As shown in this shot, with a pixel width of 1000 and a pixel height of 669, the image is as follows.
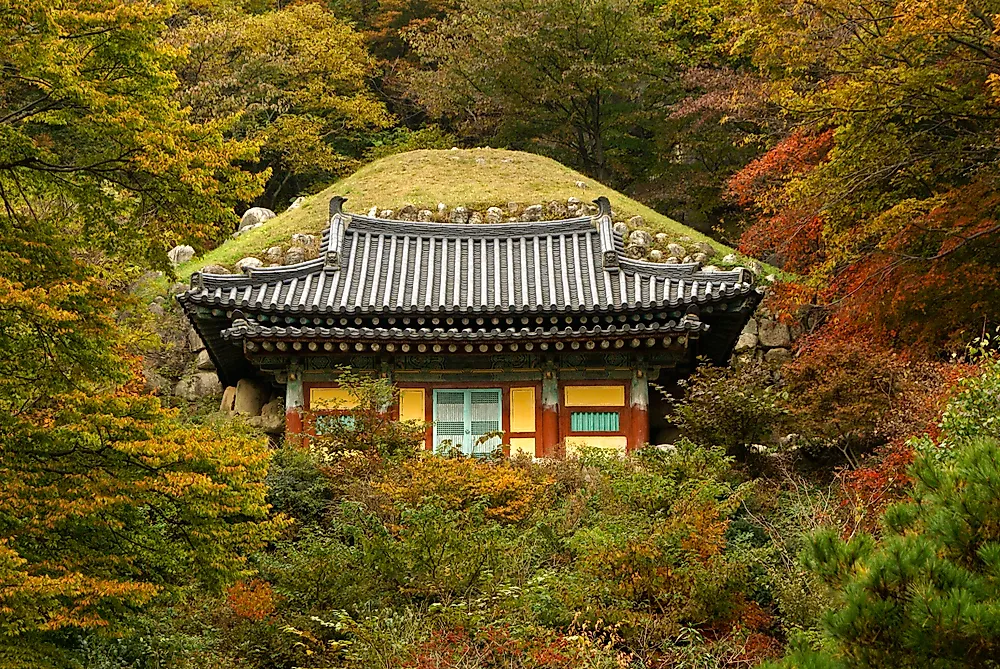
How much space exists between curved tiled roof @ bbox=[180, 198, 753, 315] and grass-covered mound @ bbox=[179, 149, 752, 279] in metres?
6.66

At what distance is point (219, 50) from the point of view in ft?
103

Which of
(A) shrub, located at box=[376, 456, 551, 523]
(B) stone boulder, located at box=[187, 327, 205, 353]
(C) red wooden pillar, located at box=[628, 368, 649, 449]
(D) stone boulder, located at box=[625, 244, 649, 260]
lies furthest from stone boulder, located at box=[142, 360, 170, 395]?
(D) stone boulder, located at box=[625, 244, 649, 260]

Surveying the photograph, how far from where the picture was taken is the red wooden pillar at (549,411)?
1683 centimetres

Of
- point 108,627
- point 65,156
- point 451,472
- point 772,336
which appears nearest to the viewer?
point 108,627

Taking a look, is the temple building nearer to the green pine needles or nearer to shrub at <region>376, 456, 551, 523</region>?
shrub at <region>376, 456, 551, 523</region>

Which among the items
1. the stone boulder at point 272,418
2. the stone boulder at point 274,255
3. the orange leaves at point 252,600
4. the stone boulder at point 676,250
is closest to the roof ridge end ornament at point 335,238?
the stone boulder at point 272,418

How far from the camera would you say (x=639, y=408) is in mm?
16797

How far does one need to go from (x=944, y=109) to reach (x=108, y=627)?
12454mm

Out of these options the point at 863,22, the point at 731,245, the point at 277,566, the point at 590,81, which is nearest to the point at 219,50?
the point at 590,81

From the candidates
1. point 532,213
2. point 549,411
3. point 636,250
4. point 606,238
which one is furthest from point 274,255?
point 549,411

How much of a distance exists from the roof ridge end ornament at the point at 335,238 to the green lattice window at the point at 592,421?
554cm

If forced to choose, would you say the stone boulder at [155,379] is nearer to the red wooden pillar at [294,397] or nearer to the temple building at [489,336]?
the temple building at [489,336]

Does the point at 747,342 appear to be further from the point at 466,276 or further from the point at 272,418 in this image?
the point at 272,418

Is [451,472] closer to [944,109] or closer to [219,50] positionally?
[944,109]
